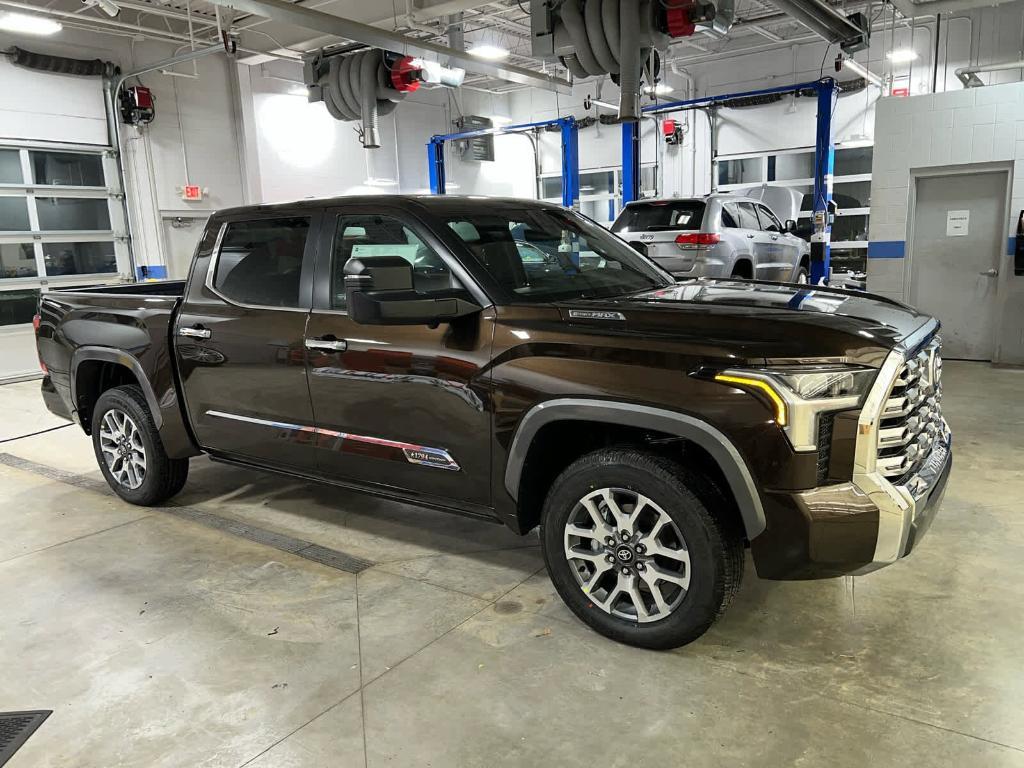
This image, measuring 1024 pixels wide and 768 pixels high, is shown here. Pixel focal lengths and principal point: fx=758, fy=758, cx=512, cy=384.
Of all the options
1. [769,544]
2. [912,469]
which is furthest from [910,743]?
[912,469]

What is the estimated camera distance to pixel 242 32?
1191cm

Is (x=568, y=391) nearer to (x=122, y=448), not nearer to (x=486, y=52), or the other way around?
(x=122, y=448)

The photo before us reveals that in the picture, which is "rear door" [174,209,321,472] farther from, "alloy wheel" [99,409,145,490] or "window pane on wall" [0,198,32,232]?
"window pane on wall" [0,198,32,232]

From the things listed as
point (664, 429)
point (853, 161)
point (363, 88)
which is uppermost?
point (363, 88)

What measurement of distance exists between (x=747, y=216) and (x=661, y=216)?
149cm

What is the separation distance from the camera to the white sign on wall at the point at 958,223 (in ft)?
28.5

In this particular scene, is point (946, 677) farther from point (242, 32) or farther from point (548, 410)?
point (242, 32)

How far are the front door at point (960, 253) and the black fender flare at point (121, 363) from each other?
845cm

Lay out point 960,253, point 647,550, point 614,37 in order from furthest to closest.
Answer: point 960,253 < point 614,37 < point 647,550

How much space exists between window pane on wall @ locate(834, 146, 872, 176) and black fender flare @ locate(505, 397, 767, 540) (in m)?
13.7

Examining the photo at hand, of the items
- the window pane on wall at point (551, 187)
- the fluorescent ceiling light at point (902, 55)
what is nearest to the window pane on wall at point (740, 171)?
the fluorescent ceiling light at point (902, 55)

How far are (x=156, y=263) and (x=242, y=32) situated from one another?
3.88 metres

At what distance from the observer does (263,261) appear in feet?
12.4

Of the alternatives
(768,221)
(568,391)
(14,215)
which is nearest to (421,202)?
(568,391)
